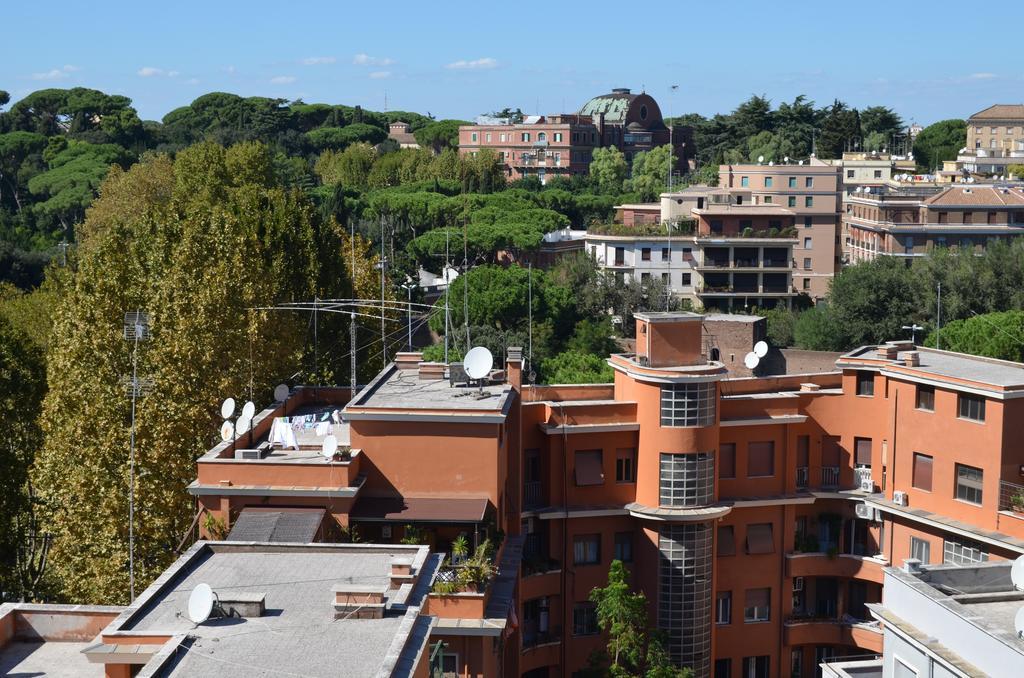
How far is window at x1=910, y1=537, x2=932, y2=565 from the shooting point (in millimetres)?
28625

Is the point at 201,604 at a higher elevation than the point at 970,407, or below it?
below

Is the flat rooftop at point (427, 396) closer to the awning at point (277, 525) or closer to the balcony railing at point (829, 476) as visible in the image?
the awning at point (277, 525)

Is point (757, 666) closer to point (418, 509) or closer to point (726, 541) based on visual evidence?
point (726, 541)

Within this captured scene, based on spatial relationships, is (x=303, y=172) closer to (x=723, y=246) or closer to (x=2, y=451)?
(x=723, y=246)

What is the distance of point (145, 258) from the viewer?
3459 cm

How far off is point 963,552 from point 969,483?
1440 millimetres

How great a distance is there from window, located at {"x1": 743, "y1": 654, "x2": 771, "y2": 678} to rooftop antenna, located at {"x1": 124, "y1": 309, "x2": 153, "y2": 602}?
13620mm

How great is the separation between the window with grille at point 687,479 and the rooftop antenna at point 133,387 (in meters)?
10.8

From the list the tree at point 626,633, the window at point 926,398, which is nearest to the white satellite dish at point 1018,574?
the tree at point 626,633

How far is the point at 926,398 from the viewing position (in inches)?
1128

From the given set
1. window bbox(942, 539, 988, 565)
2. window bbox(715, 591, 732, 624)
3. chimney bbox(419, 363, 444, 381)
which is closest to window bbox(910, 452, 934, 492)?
window bbox(942, 539, 988, 565)

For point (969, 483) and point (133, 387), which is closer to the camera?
point (133, 387)

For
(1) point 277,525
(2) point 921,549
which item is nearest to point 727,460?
(2) point 921,549

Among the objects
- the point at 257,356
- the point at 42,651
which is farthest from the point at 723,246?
the point at 42,651
